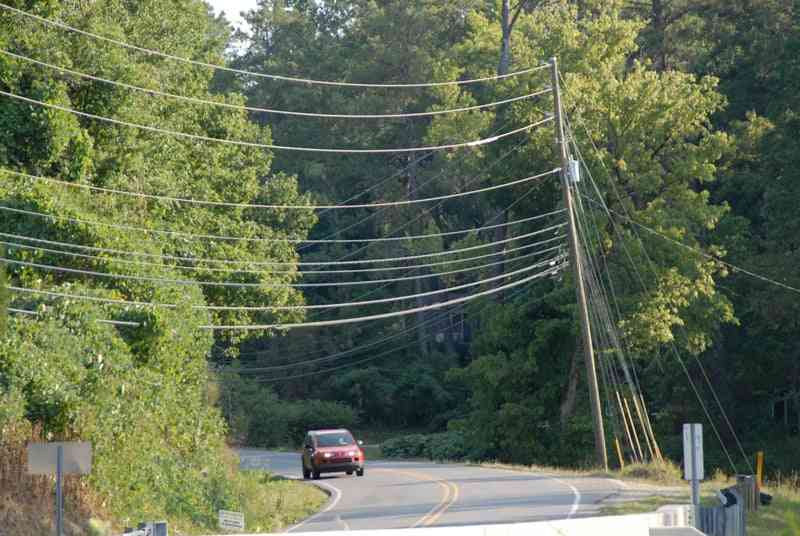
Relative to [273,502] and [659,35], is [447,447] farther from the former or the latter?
[273,502]

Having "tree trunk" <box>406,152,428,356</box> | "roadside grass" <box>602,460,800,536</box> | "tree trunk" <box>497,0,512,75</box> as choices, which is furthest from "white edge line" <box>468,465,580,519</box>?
"tree trunk" <box>406,152,428,356</box>

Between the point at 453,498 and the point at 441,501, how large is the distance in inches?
28.5

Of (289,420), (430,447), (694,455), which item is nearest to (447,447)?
(430,447)

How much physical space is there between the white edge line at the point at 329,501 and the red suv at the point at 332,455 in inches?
58.6

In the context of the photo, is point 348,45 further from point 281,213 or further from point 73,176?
point 73,176

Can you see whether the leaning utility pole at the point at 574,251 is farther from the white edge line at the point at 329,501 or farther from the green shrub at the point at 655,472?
the white edge line at the point at 329,501

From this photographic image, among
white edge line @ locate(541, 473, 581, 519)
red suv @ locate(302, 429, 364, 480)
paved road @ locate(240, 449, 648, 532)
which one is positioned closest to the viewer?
paved road @ locate(240, 449, 648, 532)

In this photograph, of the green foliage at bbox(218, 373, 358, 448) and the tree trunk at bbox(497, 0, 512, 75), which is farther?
the green foliage at bbox(218, 373, 358, 448)

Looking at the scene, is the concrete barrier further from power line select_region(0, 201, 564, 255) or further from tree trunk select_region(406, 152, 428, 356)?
tree trunk select_region(406, 152, 428, 356)

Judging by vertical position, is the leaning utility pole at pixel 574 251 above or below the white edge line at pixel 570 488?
above

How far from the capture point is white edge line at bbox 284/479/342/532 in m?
24.7

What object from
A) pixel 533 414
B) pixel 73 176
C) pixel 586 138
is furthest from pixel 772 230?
pixel 73 176

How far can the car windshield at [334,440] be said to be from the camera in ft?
128

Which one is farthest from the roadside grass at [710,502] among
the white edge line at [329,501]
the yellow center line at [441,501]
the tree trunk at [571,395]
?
the tree trunk at [571,395]
